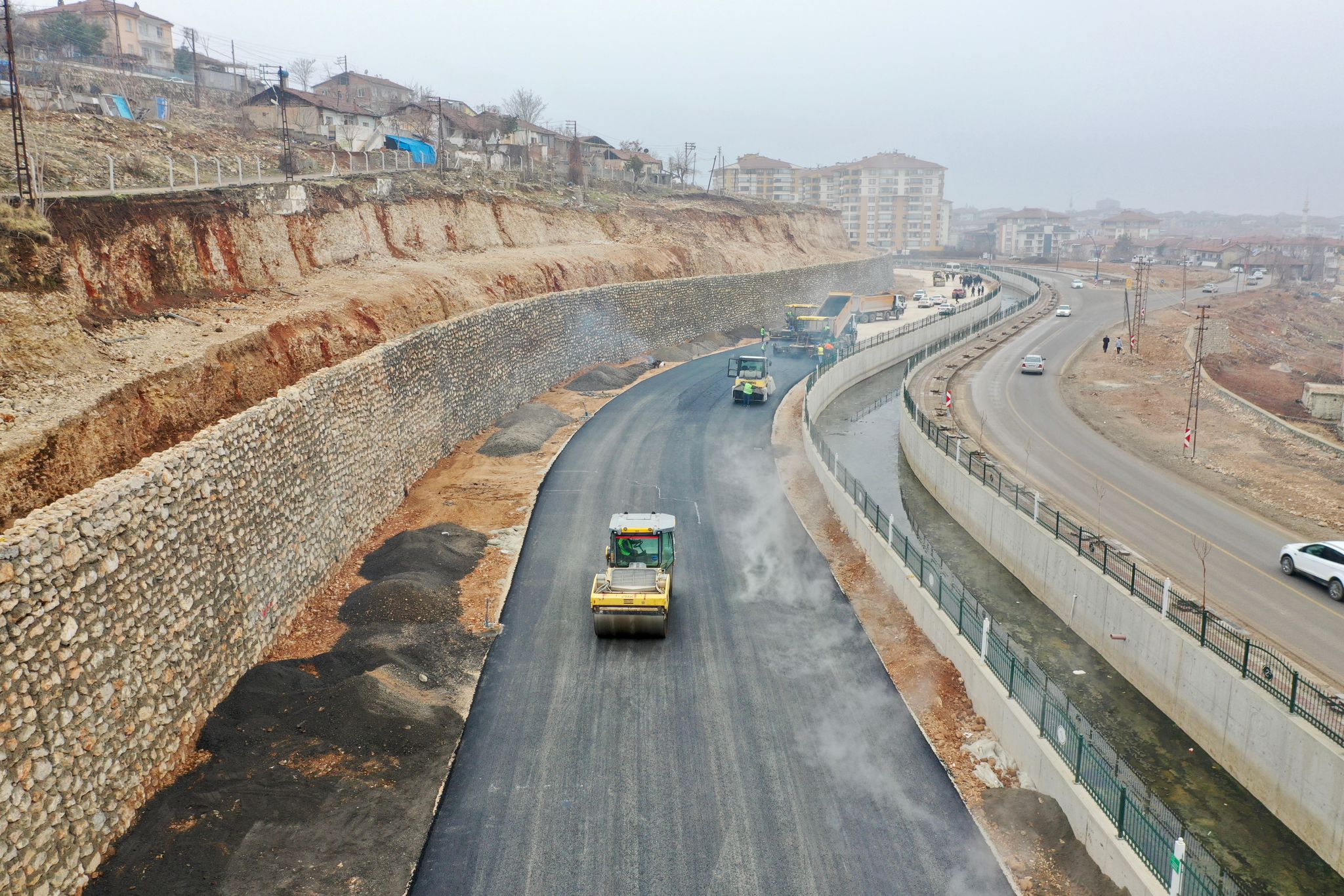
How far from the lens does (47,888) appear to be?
11203 mm

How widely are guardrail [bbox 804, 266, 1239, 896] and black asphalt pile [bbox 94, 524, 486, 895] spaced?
10.5 meters

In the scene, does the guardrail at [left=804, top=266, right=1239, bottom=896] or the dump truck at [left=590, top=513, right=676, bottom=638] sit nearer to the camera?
the guardrail at [left=804, top=266, right=1239, bottom=896]

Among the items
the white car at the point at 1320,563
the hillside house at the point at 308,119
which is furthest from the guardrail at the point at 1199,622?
the hillside house at the point at 308,119

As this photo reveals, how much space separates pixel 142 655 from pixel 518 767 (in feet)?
20.7

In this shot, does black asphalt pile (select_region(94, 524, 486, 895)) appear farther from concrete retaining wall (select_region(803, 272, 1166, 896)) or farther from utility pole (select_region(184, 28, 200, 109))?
utility pole (select_region(184, 28, 200, 109))

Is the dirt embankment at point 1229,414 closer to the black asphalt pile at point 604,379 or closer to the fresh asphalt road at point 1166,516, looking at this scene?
the fresh asphalt road at point 1166,516

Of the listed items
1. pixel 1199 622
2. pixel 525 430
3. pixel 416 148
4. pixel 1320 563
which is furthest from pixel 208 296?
pixel 416 148

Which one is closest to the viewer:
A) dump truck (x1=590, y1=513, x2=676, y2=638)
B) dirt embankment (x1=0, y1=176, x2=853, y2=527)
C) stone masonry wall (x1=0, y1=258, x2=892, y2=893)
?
stone masonry wall (x1=0, y1=258, x2=892, y2=893)

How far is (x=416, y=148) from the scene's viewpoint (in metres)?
65.2

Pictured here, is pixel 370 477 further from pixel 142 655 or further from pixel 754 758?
pixel 754 758

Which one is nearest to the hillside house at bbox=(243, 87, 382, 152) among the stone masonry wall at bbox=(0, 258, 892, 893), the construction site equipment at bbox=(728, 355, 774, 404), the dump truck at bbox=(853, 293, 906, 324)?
the construction site equipment at bbox=(728, 355, 774, 404)

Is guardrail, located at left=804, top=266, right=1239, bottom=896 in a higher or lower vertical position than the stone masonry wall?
lower

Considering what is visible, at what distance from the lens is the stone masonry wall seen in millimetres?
11328

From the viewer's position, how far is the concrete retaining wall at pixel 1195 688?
1551cm
